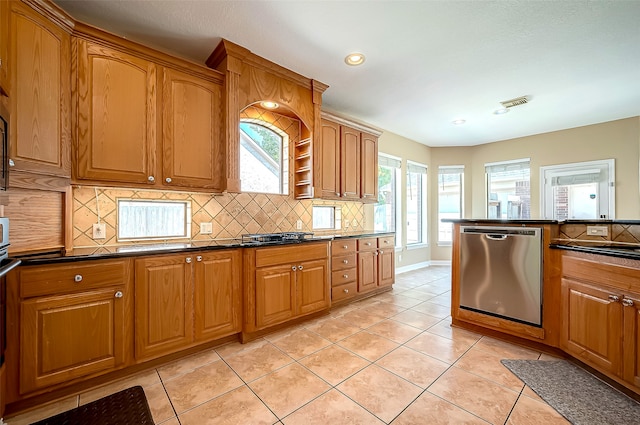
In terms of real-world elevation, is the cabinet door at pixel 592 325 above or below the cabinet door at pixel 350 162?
below

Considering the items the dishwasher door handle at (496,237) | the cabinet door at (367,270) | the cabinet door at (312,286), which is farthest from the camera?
the cabinet door at (367,270)

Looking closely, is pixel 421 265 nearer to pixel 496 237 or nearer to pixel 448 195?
pixel 448 195

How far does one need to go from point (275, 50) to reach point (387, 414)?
2.94 m

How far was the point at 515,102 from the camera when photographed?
11.7ft

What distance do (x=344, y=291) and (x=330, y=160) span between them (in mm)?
1689

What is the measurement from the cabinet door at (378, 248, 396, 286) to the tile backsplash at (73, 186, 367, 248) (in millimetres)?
785

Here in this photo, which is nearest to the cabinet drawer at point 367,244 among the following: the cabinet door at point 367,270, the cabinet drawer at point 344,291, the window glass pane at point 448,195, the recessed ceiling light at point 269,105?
the cabinet door at point 367,270

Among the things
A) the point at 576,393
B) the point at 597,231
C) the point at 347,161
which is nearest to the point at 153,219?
the point at 347,161

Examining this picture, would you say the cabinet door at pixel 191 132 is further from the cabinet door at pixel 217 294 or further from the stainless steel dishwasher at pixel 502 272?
the stainless steel dishwasher at pixel 502 272

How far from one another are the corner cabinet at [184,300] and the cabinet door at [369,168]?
230cm

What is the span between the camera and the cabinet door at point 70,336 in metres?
1.53

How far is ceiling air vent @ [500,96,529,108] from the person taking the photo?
3487 mm

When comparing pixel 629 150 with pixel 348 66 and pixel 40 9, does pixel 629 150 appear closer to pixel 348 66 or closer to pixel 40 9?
pixel 348 66

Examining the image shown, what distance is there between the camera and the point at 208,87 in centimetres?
242
